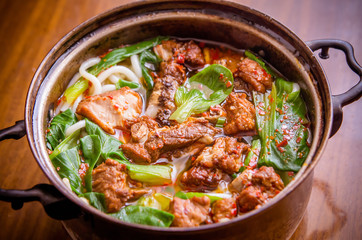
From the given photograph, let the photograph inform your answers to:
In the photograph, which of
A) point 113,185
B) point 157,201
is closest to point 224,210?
point 157,201

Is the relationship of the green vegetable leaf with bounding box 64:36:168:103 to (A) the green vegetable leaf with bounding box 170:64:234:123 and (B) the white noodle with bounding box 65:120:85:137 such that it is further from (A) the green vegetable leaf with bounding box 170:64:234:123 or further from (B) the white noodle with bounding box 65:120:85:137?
(A) the green vegetable leaf with bounding box 170:64:234:123

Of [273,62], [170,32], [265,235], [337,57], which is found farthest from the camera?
[337,57]

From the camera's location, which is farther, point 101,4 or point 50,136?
point 101,4

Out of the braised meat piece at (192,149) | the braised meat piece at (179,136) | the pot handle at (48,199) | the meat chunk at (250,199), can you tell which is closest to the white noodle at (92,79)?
the braised meat piece at (179,136)

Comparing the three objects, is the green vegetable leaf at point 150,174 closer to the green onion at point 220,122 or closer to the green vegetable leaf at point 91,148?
the green vegetable leaf at point 91,148

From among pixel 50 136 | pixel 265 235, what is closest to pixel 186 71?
pixel 50 136

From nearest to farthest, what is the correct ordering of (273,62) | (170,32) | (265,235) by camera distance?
(265,235), (273,62), (170,32)

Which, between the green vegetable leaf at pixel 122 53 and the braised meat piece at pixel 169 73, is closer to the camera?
the braised meat piece at pixel 169 73

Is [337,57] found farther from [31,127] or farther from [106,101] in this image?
[31,127]
